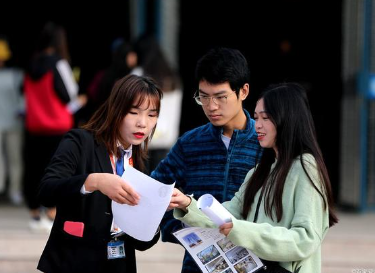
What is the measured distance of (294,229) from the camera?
8.93 feet

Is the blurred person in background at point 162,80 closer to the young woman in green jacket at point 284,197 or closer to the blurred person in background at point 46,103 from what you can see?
the blurred person in background at point 46,103

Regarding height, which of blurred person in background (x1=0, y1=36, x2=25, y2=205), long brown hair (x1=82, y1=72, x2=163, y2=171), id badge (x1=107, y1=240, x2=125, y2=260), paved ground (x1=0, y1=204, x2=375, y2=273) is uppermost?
long brown hair (x1=82, y1=72, x2=163, y2=171)

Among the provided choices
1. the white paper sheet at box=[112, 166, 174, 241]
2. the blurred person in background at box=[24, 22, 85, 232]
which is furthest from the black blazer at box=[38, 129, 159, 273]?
the blurred person in background at box=[24, 22, 85, 232]

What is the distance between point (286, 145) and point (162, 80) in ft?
11.0

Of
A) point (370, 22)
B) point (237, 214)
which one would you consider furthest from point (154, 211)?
point (370, 22)

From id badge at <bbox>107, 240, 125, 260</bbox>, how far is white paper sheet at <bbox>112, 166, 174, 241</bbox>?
0.19 meters

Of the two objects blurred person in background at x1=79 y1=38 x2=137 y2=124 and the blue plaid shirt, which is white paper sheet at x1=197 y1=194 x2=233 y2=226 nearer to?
the blue plaid shirt

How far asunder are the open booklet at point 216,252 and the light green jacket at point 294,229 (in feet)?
0.42

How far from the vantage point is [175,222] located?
3316 millimetres

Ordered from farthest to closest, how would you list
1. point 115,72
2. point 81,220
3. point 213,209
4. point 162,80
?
1. point 162,80
2. point 115,72
3. point 81,220
4. point 213,209

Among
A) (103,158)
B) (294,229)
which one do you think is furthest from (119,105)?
(294,229)

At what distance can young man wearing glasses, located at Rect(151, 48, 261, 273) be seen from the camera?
3256 mm

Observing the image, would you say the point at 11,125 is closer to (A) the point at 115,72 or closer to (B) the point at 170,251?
(A) the point at 115,72

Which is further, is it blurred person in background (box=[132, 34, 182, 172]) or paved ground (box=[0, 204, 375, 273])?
blurred person in background (box=[132, 34, 182, 172])
